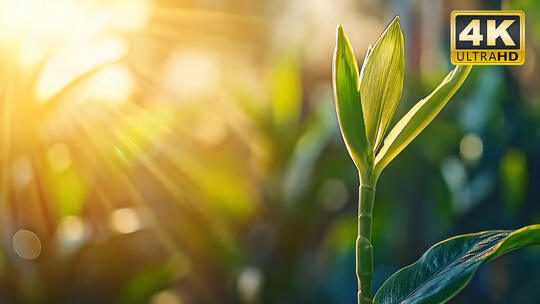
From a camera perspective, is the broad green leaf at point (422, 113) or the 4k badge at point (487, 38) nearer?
the broad green leaf at point (422, 113)

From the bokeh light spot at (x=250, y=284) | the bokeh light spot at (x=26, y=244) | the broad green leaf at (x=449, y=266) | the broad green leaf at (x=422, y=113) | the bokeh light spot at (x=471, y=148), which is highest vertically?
the broad green leaf at (x=422, y=113)

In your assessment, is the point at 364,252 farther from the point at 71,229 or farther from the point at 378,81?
the point at 71,229

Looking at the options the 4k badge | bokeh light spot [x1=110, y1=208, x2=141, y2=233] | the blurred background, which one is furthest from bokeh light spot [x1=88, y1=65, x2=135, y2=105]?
the 4k badge

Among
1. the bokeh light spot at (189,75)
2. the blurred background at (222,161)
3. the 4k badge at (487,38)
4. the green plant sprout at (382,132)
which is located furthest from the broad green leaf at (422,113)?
the bokeh light spot at (189,75)

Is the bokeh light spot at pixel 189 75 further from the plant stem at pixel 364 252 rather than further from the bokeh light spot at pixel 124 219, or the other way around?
the plant stem at pixel 364 252

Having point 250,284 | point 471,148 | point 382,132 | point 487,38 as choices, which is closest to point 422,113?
point 382,132

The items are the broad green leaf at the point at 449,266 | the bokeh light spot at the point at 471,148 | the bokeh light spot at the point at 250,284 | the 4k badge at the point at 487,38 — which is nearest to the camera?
the broad green leaf at the point at 449,266

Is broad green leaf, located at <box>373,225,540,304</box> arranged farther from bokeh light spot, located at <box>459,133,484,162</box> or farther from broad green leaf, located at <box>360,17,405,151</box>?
bokeh light spot, located at <box>459,133,484,162</box>
